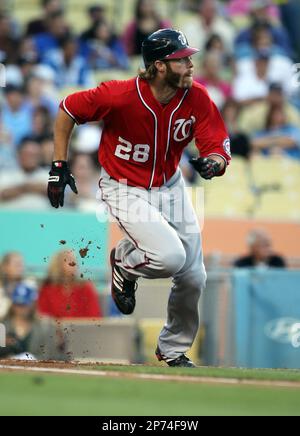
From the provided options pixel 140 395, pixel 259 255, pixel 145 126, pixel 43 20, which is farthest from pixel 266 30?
pixel 140 395

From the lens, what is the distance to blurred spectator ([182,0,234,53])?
1626 centimetres

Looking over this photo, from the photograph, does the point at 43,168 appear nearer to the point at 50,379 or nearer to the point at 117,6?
the point at 117,6

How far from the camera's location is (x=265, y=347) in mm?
11008

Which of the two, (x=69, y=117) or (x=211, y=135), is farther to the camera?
→ (x=211, y=135)

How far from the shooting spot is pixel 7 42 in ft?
51.6

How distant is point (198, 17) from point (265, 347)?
7.34 metres

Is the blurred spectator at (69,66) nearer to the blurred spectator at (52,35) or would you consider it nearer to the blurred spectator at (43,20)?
the blurred spectator at (52,35)

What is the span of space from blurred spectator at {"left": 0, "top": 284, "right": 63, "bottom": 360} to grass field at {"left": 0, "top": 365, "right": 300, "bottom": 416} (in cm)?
295

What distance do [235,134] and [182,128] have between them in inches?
268

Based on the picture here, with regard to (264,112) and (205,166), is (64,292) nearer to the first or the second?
(205,166)

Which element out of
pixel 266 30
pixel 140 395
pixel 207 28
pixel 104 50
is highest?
pixel 207 28

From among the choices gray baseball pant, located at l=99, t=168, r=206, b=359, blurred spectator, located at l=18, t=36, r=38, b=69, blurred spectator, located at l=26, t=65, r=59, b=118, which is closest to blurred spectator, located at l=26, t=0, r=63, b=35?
blurred spectator, located at l=18, t=36, r=38, b=69
